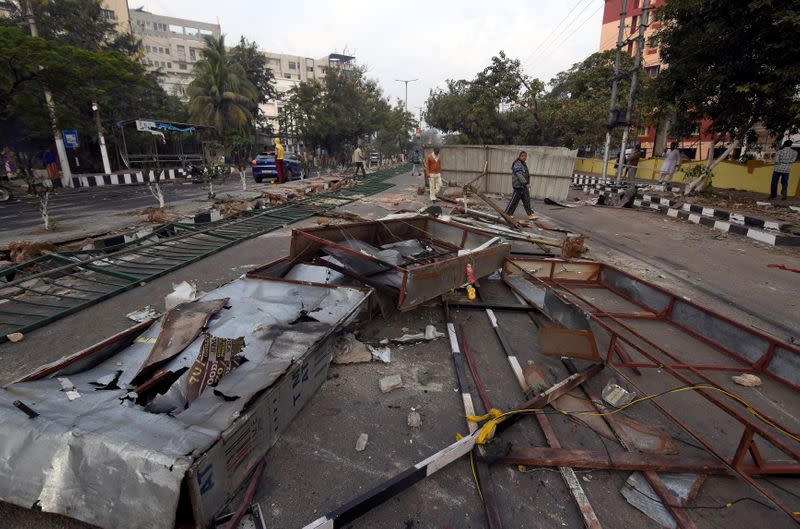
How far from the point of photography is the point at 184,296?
4129mm

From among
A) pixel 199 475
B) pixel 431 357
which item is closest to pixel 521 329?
pixel 431 357

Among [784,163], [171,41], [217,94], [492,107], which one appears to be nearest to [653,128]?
[492,107]

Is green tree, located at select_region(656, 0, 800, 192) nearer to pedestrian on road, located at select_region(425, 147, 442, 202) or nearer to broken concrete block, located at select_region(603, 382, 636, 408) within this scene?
pedestrian on road, located at select_region(425, 147, 442, 202)

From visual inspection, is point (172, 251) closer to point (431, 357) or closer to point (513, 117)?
point (431, 357)

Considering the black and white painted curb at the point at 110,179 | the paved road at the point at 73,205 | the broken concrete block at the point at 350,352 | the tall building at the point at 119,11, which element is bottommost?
the broken concrete block at the point at 350,352

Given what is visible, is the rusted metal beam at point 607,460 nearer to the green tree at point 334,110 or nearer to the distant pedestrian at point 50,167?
the distant pedestrian at point 50,167

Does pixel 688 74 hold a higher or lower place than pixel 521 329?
higher

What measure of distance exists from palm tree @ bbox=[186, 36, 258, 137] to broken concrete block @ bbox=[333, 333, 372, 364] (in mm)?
26699

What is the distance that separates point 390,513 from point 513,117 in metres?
27.8

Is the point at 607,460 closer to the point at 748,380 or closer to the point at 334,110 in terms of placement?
the point at 748,380

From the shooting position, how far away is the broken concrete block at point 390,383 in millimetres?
3010

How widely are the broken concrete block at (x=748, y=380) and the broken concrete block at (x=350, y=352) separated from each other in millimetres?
3290

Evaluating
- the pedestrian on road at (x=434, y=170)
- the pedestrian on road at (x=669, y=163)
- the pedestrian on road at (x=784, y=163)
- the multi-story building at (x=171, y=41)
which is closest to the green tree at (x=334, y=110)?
the pedestrian on road at (x=434, y=170)

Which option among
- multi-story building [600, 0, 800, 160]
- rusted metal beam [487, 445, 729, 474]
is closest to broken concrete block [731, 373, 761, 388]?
rusted metal beam [487, 445, 729, 474]
